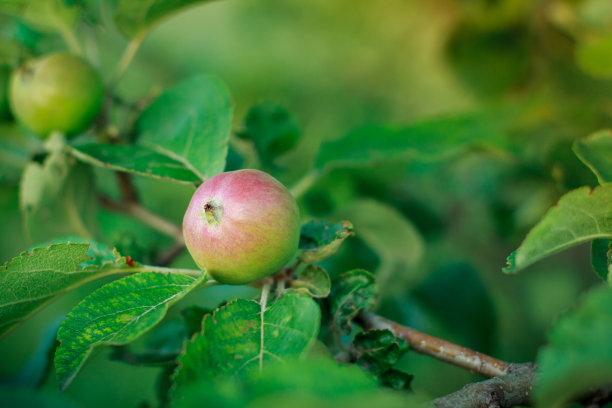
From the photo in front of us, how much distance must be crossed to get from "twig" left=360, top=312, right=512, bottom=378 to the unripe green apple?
0.94 m

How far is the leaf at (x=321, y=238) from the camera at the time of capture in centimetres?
101

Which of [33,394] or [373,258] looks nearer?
[33,394]

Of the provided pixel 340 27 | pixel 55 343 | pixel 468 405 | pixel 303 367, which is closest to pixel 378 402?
pixel 303 367

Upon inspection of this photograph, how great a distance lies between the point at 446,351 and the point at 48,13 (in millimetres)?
1428

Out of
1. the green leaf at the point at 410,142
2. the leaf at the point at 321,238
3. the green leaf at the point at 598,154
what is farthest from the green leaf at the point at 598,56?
the leaf at the point at 321,238

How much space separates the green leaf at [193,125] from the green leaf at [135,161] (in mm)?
22

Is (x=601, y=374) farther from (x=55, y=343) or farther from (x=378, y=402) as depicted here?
(x=55, y=343)

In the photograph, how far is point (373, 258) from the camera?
73.0 inches

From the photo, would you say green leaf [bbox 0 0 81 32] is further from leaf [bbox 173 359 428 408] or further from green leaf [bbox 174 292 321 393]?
leaf [bbox 173 359 428 408]

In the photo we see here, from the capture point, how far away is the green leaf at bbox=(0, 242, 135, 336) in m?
0.94

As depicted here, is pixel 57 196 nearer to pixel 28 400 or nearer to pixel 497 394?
pixel 28 400

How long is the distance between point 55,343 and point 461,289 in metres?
1.27

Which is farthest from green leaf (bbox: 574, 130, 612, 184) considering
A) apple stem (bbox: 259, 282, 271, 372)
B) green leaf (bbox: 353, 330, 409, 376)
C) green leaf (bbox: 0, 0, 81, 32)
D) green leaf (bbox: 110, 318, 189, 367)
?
green leaf (bbox: 0, 0, 81, 32)

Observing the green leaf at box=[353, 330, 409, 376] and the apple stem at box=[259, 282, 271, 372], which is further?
the green leaf at box=[353, 330, 409, 376]
